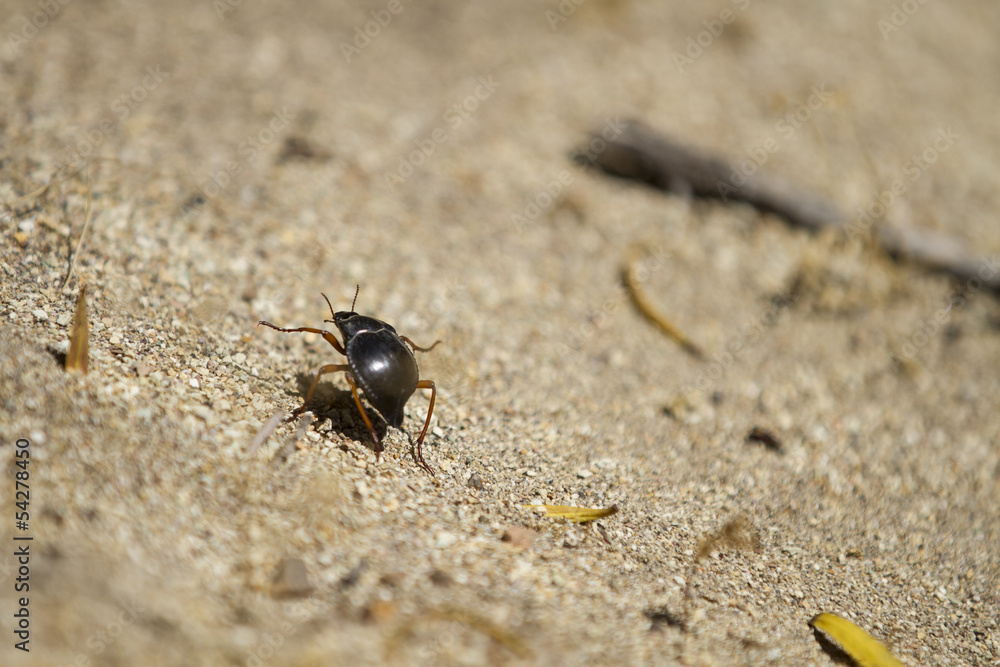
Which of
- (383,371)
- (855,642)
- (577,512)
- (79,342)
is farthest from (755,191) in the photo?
(79,342)

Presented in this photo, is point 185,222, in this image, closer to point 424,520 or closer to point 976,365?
point 424,520

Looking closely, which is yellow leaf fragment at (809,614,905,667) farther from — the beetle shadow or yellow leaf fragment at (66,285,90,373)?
yellow leaf fragment at (66,285,90,373)

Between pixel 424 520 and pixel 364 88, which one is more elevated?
pixel 364 88

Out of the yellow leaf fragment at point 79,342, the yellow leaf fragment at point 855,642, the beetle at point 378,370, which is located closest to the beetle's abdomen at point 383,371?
the beetle at point 378,370

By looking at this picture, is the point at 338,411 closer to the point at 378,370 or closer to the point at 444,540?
the point at 378,370

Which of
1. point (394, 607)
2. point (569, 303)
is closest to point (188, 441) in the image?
point (394, 607)

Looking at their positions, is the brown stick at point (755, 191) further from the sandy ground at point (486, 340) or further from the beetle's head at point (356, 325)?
the beetle's head at point (356, 325)
